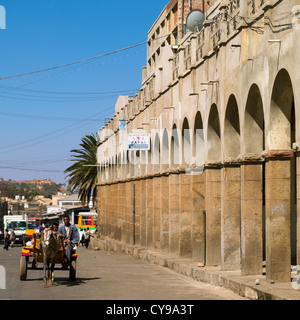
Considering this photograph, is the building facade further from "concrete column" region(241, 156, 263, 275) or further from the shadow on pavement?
the shadow on pavement

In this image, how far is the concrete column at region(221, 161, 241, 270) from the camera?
70.6 ft

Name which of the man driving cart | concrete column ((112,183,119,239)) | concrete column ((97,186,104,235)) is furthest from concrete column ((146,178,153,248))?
concrete column ((97,186,104,235))

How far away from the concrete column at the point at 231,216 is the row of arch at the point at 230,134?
60 centimetres

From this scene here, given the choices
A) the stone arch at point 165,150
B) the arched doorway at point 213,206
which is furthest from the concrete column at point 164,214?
the arched doorway at point 213,206

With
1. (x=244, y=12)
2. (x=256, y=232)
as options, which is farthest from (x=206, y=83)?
(x=256, y=232)

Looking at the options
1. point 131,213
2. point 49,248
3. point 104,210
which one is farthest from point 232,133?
point 104,210

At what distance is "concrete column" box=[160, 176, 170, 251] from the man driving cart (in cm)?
1377

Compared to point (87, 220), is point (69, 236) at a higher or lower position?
higher

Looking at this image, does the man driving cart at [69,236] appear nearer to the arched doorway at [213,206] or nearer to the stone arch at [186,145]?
the arched doorway at [213,206]

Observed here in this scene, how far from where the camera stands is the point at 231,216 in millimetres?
21562

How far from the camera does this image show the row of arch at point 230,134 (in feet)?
55.2

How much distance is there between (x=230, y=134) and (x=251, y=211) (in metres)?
3.38

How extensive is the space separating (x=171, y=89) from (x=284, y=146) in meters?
15.2

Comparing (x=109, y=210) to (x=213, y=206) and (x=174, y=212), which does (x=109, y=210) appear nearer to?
(x=174, y=212)
